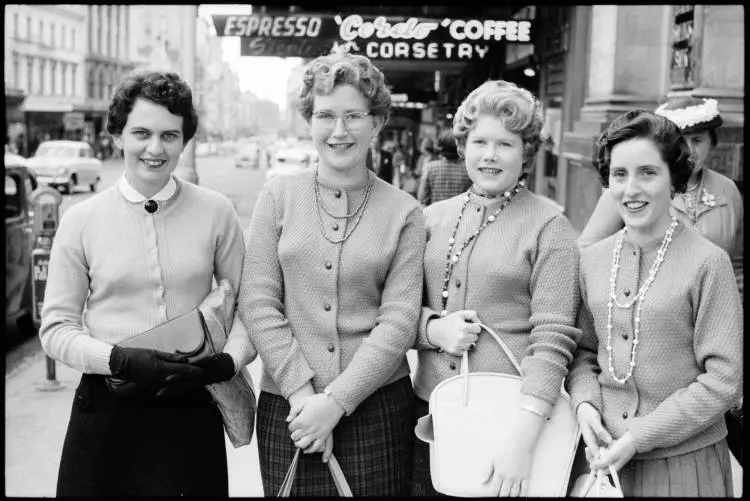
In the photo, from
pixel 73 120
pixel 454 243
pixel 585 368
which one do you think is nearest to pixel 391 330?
pixel 454 243

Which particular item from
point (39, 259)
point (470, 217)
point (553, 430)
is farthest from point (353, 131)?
point (39, 259)

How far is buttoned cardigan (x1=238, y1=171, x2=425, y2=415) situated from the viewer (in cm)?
270

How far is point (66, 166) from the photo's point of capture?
2827 centimetres

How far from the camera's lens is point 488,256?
2.66 m

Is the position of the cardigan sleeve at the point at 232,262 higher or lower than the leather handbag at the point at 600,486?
higher

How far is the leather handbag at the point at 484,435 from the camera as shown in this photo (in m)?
2.46

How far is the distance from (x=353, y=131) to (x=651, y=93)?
743cm

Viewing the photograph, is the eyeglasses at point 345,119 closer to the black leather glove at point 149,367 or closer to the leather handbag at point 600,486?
the black leather glove at point 149,367

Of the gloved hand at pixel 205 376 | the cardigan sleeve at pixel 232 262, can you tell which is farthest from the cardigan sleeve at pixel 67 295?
the cardigan sleeve at pixel 232 262

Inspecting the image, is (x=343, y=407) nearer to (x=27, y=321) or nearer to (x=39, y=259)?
(x=39, y=259)

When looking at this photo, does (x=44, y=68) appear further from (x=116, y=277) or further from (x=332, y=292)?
(x=332, y=292)

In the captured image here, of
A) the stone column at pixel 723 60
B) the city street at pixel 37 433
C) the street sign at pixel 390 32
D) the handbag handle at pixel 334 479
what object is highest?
the street sign at pixel 390 32

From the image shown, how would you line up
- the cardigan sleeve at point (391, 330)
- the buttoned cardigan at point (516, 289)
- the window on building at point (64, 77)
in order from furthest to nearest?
1. the window on building at point (64, 77)
2. the cardigan sleeve at point (391, 330)
3. the buttoned cardigan at point (516, 289)

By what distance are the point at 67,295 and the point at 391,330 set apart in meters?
1.06
